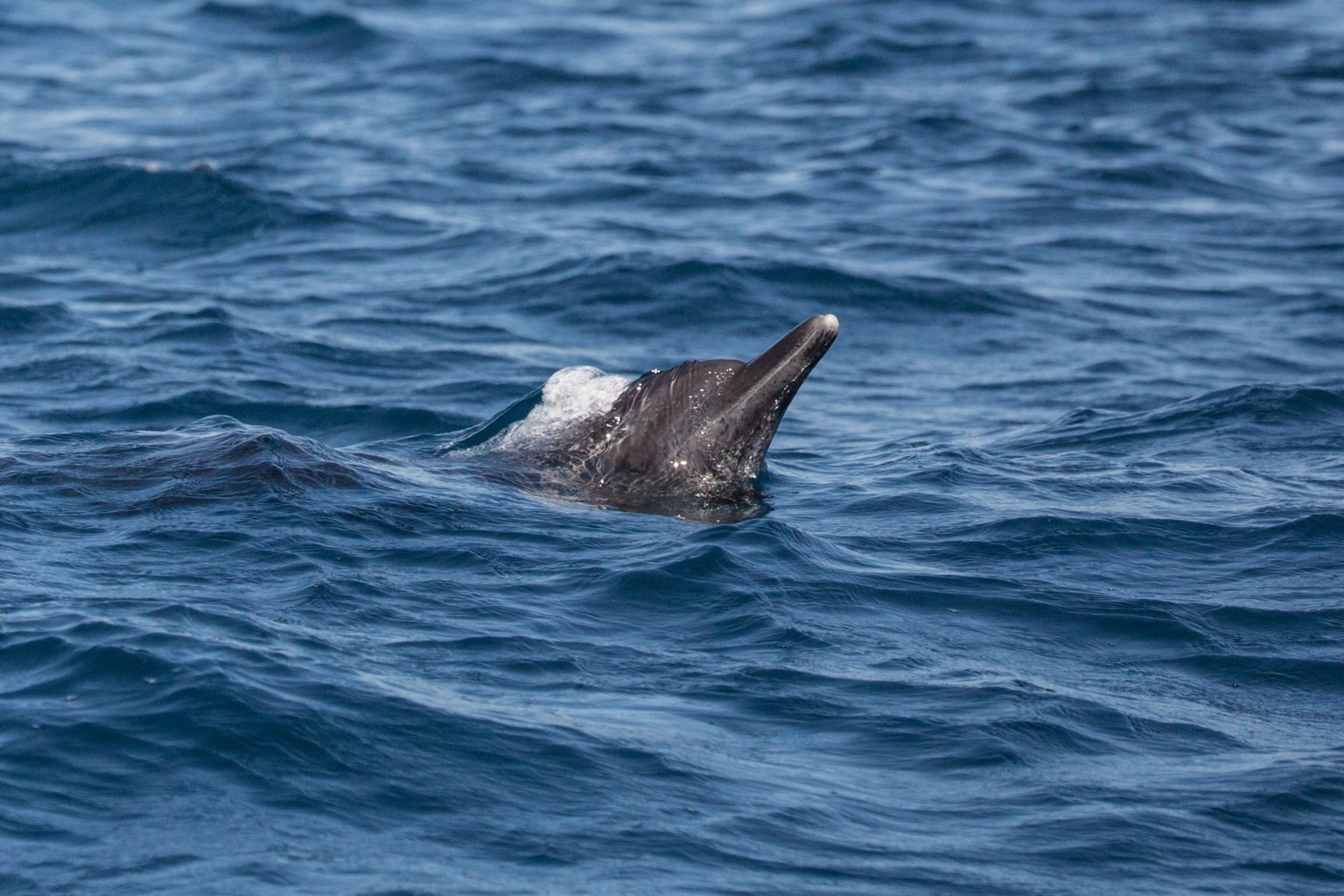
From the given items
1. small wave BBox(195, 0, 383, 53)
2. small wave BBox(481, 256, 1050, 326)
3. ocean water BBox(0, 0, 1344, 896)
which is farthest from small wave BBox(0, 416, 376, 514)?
small wave BBox(195, 0, 383, 53)

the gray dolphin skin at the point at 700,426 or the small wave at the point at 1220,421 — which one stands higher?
the gray dolphin skin at the point at 700,426

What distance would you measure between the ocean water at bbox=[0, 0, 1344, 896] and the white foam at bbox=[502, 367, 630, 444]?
0.41 metres

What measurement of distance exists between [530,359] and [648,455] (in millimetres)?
5577

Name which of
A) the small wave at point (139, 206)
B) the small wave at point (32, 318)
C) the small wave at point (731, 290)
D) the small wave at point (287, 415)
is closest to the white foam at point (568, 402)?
the small wave at point (287, 415)

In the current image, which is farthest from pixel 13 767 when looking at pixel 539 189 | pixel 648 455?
pixel 539 189

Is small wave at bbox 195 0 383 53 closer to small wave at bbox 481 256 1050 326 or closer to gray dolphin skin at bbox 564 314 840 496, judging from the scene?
small wave at bbox 481 256 1050 326

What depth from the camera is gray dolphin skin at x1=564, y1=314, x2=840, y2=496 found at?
36.2 feet

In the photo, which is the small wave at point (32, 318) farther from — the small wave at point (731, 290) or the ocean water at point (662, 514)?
the small wave at point (731, 290)

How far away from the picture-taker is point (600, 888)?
6.49 m

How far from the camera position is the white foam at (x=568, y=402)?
39.3 ft

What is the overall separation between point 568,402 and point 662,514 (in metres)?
1.84

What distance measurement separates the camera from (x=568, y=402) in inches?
485

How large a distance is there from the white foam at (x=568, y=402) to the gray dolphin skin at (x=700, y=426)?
48 centimetres

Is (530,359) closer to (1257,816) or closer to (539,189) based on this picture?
(539,189)
